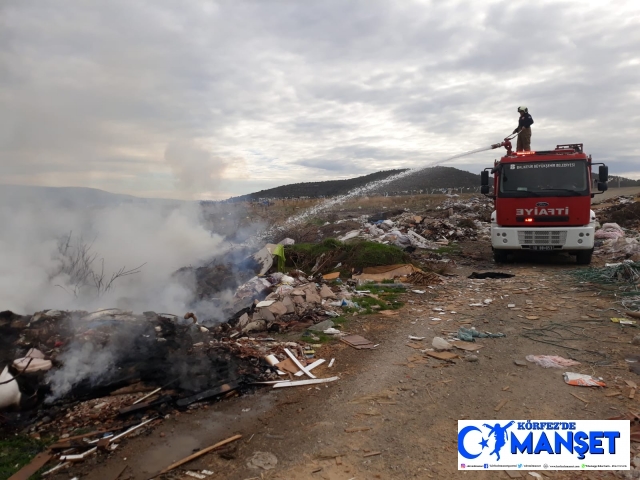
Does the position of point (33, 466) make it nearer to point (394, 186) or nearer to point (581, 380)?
point (581, 380)

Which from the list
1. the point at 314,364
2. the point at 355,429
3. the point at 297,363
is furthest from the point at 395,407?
the point at 297,363

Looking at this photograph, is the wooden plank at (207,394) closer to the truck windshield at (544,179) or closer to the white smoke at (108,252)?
the white smoke at (108,252)

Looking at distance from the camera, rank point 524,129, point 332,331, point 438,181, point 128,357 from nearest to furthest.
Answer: point 128,357, point 332,331, point 524,129, point 438,181

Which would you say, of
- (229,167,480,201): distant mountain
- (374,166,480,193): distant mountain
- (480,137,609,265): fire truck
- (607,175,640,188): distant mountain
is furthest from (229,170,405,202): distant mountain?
(480,137,609,265): fire truck

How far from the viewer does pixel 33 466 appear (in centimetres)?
311

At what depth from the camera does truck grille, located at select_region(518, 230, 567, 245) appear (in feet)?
31.9

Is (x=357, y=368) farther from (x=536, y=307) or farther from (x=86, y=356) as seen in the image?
(x=536, y=307)

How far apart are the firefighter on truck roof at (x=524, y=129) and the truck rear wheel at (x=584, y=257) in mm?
3669

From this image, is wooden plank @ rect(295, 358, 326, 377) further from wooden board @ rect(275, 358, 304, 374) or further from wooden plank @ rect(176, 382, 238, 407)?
wooden plank @ rect(176, 382, 238, 407)

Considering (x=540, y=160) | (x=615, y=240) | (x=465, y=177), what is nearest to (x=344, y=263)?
(x=540, y=160)

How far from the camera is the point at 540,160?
9758 mm

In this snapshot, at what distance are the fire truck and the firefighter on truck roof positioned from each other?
7.18 feet

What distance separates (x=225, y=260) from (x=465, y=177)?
61.0m

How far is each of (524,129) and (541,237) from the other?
4.07 metres
